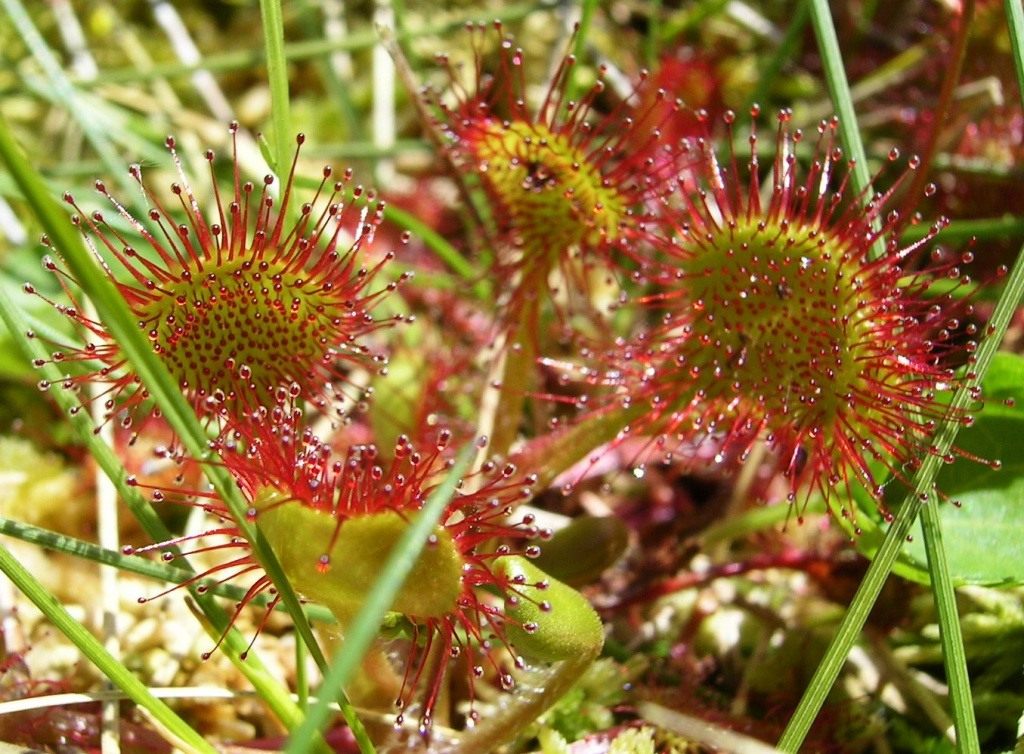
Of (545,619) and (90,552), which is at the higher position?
(90,552)

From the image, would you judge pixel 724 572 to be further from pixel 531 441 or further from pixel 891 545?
pixel 891 545

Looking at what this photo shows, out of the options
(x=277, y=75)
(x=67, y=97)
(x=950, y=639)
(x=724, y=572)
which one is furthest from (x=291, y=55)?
(x=950, y=639)

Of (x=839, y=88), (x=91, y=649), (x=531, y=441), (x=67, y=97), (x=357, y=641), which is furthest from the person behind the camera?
(x=67, y=97)

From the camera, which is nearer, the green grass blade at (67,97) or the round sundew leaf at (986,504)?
the round sundew leaf at (986,504)

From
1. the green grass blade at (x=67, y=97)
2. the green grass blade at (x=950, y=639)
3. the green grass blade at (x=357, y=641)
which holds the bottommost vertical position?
the green grass blade at (x=950, y=639)

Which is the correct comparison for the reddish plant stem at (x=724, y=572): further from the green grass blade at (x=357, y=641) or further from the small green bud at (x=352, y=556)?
the green grass blade at (x=357, y=641)

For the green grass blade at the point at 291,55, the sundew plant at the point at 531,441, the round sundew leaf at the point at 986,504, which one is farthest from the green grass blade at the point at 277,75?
the round sundew leaf at the point at 986,504
